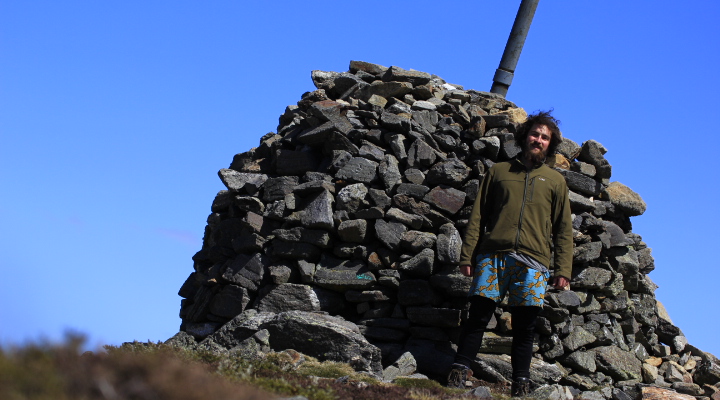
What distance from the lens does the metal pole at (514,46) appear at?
12.3m

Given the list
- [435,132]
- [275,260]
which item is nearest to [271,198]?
[275,260]

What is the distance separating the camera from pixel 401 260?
962cm

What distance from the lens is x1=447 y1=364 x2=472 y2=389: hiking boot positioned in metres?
7.83

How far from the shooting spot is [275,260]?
10133 millimetres

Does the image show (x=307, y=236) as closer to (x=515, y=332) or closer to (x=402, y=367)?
(x=402, y=367)

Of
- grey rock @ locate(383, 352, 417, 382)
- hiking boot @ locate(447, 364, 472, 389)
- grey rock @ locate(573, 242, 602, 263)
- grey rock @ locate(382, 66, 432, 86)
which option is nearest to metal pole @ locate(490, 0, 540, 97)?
grey rock @ locate(382, 66, 432, 86)

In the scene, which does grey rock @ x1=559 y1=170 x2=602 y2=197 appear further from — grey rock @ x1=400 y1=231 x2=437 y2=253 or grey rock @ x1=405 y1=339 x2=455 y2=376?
grey rock @ x1=405 y1=339 x2=455 y2=376

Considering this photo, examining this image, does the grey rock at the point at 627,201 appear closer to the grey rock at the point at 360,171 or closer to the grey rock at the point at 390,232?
the grey rock at the point at 390,232

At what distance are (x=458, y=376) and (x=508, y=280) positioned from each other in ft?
3.66

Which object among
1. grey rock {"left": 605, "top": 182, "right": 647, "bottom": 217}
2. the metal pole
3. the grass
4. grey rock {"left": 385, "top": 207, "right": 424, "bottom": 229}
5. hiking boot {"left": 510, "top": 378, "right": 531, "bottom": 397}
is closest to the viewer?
the grass

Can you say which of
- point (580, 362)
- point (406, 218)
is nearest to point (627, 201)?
point (580, 362)

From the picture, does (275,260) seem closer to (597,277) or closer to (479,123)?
(479,123)

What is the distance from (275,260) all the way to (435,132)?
9.36 ft

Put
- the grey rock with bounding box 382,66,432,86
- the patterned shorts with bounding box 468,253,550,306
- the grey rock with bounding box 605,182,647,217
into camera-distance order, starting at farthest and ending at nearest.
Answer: the grey rock with bounding box 382,66,432,86, the grey rock with bounding box 605,182,647,217, the patterned shorts with bounding box 468,253,550,306
